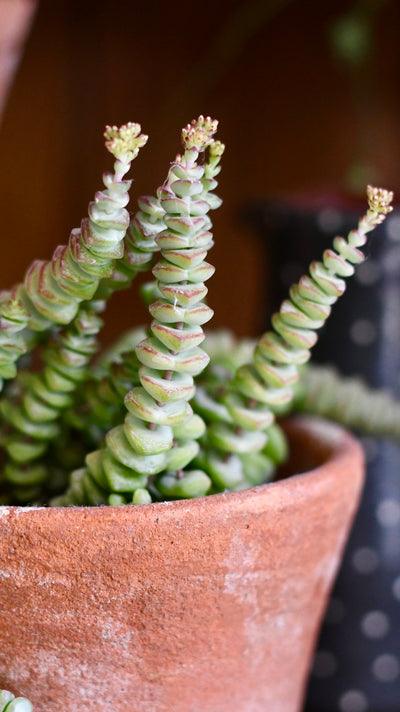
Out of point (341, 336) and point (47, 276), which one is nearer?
point (47, 276)

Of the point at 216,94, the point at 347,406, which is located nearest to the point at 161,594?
the point at 347,406

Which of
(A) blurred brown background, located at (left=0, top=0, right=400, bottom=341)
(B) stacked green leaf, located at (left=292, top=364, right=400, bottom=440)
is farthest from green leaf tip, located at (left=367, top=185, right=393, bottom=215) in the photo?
(A) blurred brown background, located at (left=0, top=0, right=400, bottom=341)

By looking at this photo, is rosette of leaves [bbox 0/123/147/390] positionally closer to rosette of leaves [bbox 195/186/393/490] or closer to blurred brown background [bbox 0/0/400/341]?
rosette of leaves [bbox 195/186/393/490]

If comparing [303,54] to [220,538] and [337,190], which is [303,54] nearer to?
[337,190]

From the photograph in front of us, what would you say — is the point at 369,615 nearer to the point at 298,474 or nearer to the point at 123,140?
the point at 298,474

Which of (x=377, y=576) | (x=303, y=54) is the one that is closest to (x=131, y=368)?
(x=377, y=576)

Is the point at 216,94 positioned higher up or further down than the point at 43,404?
higher up
